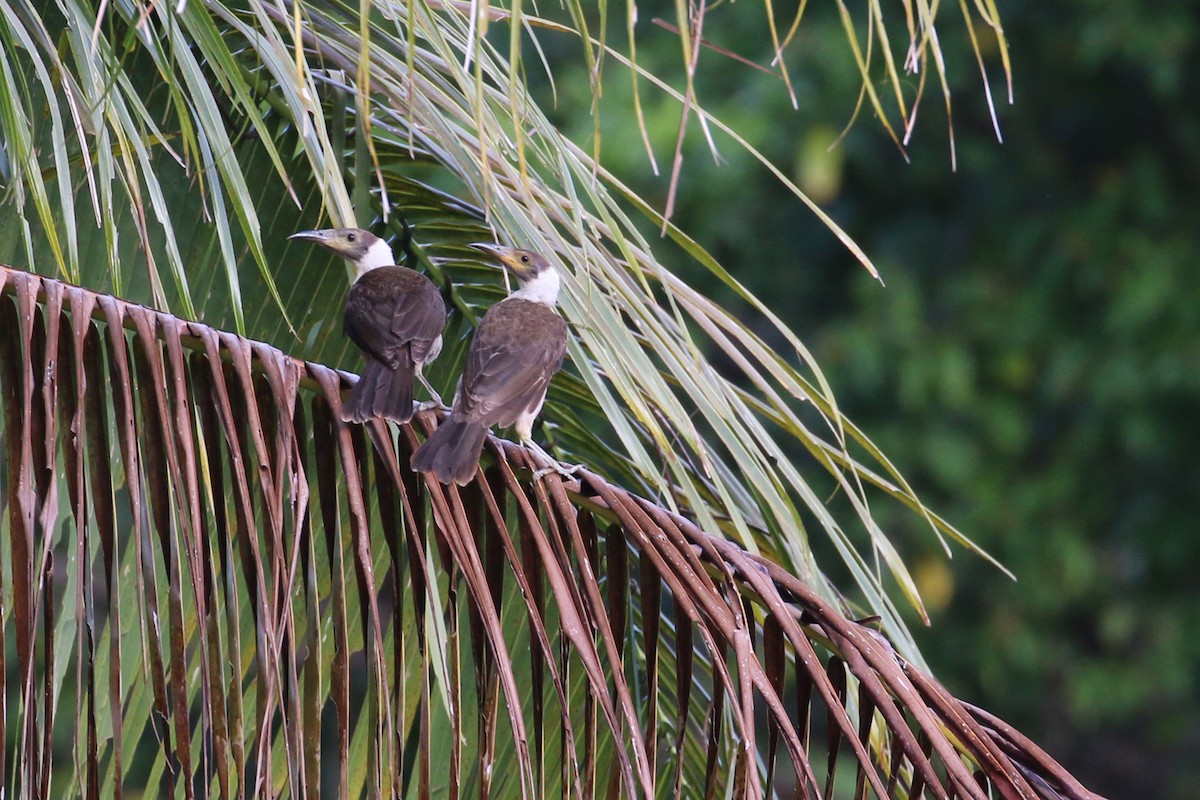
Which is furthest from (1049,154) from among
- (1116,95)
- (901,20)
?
(901,20)

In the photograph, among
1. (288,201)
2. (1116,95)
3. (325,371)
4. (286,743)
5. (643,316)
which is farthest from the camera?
(1116,95)

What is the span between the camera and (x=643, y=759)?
83.0 inches

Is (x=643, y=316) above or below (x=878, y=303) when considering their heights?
above

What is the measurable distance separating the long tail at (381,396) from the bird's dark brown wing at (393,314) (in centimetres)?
19

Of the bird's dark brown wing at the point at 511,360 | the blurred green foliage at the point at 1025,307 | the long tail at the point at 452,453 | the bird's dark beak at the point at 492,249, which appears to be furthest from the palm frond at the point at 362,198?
the blurred green foliage at the point at 1025,307

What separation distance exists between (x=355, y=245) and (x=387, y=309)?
0.16 m

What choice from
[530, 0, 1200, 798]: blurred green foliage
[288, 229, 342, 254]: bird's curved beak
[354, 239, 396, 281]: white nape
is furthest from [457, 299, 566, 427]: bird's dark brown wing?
[530, 0, 1200, 798]: blurred green foliage

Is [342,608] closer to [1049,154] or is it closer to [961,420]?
[961,420]

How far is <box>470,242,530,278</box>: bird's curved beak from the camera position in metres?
3.24

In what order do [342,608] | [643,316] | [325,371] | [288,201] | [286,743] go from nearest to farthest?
[286,743], [342,608], [325,371], [643,316], [288,201]

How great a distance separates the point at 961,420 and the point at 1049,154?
225 centimetres

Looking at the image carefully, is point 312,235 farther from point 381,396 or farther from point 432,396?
point 381,396

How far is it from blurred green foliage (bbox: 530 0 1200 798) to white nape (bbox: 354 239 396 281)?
607 cm

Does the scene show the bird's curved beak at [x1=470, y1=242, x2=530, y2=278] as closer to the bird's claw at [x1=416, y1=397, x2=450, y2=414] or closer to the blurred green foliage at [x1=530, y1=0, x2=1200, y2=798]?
the bird's claw at [x1=416, y1=397, x2=450, y2=414]
